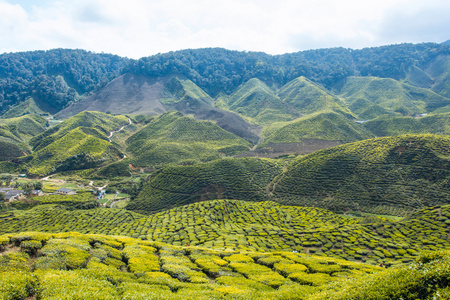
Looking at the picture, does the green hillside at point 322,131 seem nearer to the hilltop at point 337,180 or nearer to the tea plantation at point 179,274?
the hilltop at point 337,180

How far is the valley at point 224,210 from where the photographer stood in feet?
53.8

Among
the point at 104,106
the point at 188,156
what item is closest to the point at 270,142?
the point at 188,156

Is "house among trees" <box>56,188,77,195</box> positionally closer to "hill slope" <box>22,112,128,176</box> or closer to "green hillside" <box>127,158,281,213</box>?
"green hillside" <box>127,158,281,213</box>

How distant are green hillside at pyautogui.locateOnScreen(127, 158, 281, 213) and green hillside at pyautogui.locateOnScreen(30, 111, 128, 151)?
68.3m

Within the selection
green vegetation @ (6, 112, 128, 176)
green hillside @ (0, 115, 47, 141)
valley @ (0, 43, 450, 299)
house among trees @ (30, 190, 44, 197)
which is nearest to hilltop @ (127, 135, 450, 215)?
valley @ (0, 43, 450, 299)

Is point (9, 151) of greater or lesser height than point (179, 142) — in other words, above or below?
below

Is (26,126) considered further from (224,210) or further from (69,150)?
(224,210)

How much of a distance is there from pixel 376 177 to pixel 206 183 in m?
45.8

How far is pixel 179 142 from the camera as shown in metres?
122

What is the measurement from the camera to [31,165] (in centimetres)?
9856

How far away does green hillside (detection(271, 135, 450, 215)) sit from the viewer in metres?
57.1

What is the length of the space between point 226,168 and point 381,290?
68.5 m

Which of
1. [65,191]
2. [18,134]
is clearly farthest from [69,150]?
[18,134]

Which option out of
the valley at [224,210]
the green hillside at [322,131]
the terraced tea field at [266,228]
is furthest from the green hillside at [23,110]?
the green hillside at [322,131]
